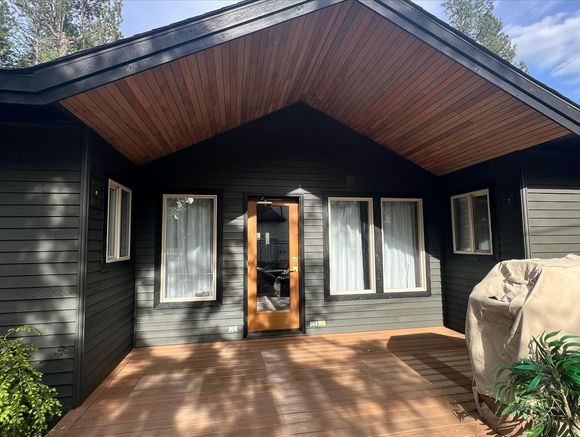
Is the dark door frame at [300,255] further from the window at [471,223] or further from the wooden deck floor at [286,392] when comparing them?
the window at [471,223]

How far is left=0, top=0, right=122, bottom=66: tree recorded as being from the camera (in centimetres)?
1103

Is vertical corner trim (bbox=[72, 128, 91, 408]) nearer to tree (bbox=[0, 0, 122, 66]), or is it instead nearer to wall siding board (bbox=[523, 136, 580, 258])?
wall siding board (bbox=[523, 136, 580, 258])

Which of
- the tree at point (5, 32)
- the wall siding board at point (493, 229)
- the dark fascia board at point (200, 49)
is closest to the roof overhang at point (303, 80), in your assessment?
the dark fascia board at point (200, 49)

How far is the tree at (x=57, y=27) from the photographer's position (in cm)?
1103

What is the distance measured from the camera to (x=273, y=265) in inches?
189

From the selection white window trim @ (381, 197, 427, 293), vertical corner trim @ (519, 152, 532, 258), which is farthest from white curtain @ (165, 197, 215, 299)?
vertical corner trim @ (519, 152, 532, 258)

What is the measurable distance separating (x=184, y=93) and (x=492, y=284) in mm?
3251

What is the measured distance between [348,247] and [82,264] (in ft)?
11.7

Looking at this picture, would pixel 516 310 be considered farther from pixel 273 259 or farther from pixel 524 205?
pixel 273 259

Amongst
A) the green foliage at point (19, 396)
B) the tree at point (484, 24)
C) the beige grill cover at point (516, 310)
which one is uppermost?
the tree at point (484, 24)

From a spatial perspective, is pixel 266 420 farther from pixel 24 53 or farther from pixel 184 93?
pixel 24 53

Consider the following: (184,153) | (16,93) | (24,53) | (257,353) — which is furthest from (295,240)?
(24,53)

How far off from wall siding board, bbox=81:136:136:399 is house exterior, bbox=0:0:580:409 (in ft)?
0.09

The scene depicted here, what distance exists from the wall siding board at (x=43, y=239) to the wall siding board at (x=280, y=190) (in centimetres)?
159
